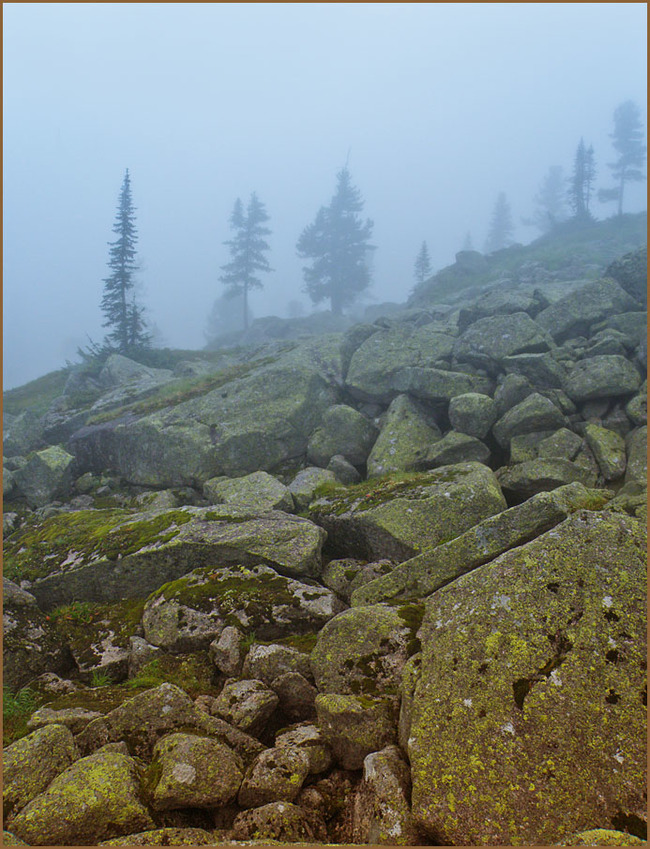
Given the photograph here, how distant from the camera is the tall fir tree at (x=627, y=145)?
9394 centimetres

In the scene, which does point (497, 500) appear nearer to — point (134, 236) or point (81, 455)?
point (81, 455)

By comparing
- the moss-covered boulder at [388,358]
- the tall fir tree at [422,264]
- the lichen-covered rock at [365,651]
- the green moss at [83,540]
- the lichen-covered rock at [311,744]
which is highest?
the tall fir tree at [422,264]

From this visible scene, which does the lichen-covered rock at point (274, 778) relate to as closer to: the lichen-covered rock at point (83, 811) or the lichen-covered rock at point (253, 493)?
the lichen-covered rock at point (83, 811)

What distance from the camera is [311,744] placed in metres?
5.45

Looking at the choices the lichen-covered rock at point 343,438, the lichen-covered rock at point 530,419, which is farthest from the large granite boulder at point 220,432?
the lichen-covered rock at point 530,419

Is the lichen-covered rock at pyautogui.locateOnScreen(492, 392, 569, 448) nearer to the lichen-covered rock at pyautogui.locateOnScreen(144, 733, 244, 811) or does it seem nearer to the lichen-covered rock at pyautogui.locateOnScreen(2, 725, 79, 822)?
the lichen-covered rock at pyautogui.locateOnScreen(144, 733, 244, 811)

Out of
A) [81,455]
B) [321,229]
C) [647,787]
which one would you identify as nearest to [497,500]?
[647,787]

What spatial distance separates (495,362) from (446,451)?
6.28 meters

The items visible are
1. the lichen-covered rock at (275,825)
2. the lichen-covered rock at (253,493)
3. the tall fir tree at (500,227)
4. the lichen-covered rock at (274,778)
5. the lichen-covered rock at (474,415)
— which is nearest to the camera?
the lichen-covered rock at (275,825)

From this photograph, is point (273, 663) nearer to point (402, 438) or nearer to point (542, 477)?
point (542, 477)

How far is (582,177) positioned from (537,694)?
106479mm

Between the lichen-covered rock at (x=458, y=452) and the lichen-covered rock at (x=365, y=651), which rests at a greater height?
the lichen-covered rock at (x=458, y=452)

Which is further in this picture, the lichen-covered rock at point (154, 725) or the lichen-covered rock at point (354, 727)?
the lichen-covered rock at point (154, 725)

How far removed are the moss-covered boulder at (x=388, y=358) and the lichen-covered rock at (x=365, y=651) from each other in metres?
12.9
